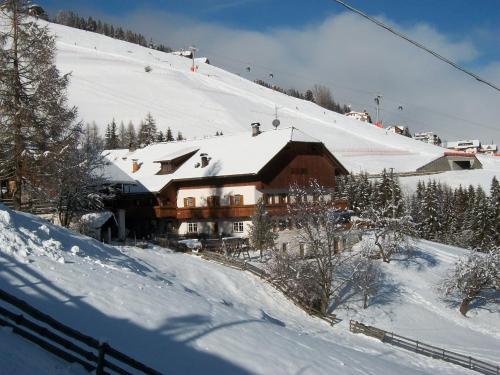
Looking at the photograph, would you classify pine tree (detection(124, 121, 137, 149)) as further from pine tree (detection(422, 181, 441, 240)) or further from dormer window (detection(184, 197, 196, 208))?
dormer window (detection(184, 197, 196, 208))

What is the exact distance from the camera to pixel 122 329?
14.6 meters

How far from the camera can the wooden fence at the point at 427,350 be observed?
2583 centimetres

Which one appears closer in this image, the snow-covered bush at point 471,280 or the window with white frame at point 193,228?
the snow-covered bush at point 471,280

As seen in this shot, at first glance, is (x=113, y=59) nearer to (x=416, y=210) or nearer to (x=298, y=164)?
(x=416, y=210)

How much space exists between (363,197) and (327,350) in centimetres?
6170

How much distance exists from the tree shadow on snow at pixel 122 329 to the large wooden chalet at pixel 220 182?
29.1m

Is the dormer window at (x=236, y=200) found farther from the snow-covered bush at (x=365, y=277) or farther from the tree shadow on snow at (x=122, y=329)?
the tree shadow on snow at (x=122, y=329)

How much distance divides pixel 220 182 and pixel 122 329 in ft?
110

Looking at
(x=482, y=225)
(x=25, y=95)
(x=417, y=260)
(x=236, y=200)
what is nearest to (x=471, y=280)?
(x=417, y=260)

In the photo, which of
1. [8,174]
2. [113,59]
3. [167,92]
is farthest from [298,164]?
[113,59]

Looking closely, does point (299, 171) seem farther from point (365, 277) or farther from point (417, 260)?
point (365, 277)

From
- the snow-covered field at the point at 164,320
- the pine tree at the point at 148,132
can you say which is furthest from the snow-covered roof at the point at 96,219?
the pine tree at the point at 148,132

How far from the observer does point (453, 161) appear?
115 m

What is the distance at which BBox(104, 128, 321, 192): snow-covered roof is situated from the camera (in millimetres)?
46906
